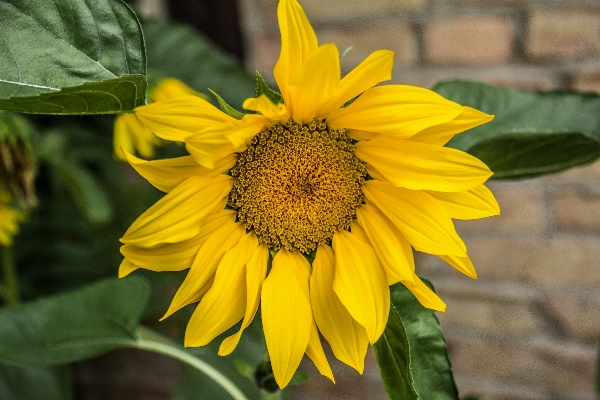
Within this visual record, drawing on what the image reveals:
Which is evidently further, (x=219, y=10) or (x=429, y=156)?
(x=219, y=10)

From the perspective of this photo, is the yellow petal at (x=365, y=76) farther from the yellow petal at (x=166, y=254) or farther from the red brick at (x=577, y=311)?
the red brick at (x=577, y=311)

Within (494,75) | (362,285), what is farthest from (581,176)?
(362,285)

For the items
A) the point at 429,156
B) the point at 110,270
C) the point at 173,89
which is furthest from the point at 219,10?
the point at 429,156

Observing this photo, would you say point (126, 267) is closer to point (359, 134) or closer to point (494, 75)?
point (359, 134)

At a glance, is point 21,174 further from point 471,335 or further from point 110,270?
point 471,335

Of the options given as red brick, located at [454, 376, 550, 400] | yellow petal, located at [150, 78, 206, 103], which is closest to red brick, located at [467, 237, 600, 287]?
red brick, located at [454, 376, 550, 400]

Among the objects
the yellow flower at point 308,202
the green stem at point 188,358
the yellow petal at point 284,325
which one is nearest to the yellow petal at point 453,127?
the yellow flower at point 308,202
